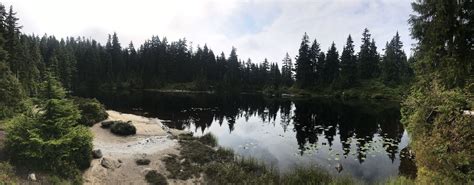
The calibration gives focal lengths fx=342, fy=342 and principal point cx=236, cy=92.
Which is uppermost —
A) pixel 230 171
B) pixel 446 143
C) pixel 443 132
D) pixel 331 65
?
pixel 331 65

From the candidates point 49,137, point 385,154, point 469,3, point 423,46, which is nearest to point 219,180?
point 49,137

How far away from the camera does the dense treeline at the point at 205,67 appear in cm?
9521

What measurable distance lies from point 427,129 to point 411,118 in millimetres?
1595

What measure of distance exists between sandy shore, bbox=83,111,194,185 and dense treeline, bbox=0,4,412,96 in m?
60.0

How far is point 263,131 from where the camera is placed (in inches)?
1385

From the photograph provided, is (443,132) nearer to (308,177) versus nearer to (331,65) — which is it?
(308,177)

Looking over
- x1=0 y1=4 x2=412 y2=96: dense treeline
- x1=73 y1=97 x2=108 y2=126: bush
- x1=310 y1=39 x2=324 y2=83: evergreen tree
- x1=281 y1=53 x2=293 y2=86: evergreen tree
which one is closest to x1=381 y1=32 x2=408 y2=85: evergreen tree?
x1=0 y1=4 x2=412 y2=96: dense treeline

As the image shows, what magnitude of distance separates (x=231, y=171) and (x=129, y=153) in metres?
6.79

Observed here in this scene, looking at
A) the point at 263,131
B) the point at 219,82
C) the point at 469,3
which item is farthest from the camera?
the point at 219,82

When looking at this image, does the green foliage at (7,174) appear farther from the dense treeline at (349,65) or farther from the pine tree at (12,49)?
the dense treeline at (349,65)

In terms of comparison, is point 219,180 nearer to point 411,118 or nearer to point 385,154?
point 411,118

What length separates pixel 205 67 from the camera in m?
134

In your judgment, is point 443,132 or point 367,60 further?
point 367,60

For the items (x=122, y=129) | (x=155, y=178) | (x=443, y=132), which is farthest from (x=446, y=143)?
(x=122, y=129)
